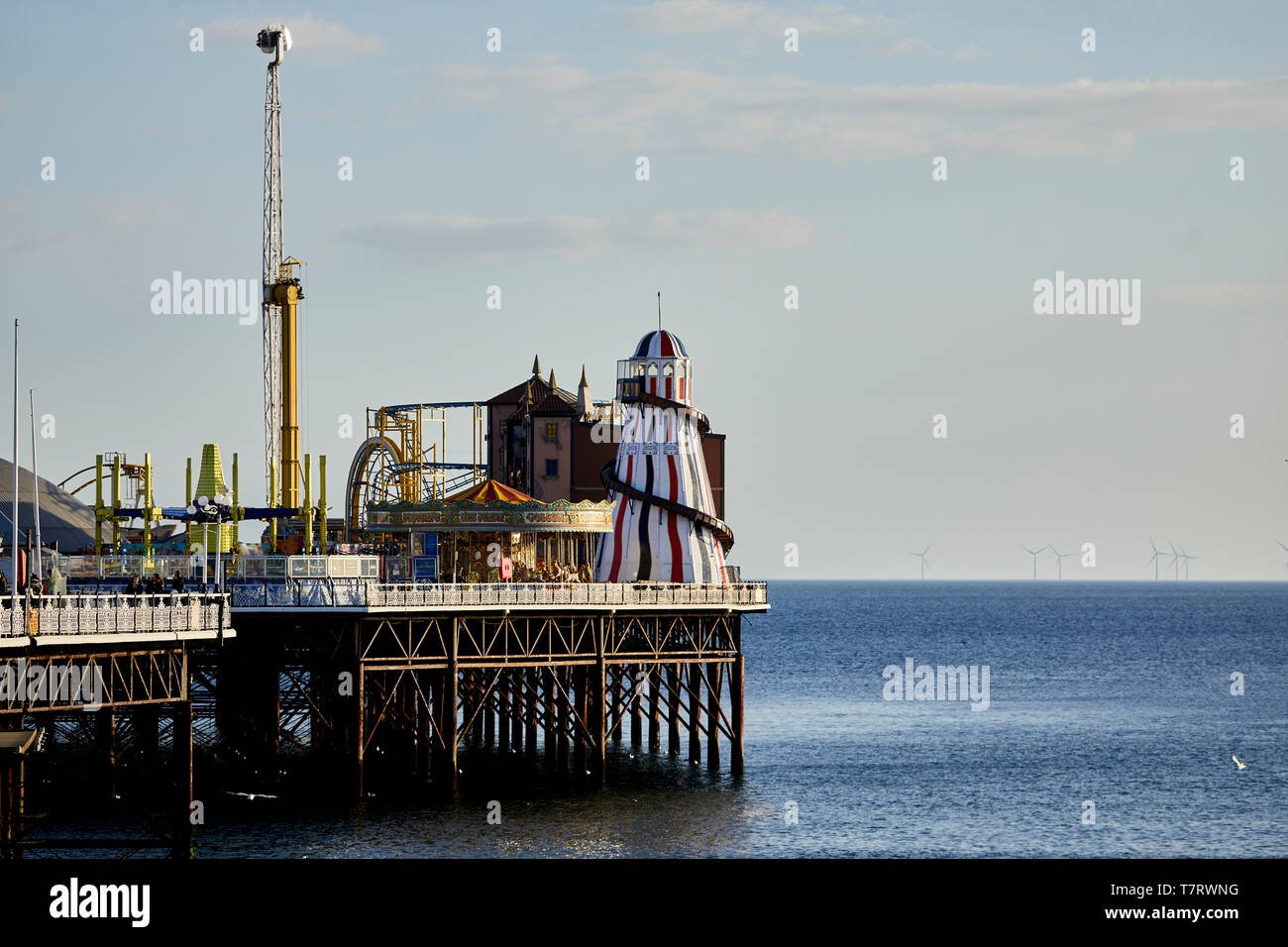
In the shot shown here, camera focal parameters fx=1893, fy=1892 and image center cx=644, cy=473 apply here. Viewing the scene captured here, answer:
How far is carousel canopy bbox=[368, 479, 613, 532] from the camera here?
7094 centimetres

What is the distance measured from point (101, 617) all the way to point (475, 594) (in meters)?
18.2

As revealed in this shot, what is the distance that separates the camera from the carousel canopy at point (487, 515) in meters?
70.9

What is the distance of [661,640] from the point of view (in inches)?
2714

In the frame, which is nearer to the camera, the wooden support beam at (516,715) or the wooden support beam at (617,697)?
the wooden support beam at (617,697)

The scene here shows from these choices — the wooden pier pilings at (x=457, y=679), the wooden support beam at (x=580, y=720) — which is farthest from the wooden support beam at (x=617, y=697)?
the wooden support beam at (x=580, y=720)

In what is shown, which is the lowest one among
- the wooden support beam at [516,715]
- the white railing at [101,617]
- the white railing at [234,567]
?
the wooden support beam at [516,715]

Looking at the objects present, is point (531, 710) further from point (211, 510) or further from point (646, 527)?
point (211, 510)

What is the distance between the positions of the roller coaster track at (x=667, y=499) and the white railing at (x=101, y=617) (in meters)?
24.9

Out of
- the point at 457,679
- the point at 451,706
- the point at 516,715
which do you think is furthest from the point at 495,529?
the point at 451,706

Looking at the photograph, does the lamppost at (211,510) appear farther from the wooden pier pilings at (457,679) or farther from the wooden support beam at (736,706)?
the wooden support beam at (736,706)

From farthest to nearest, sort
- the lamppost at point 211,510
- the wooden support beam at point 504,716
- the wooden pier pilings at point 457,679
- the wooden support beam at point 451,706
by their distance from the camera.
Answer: the wooden support beam at point 504,716 → the lamppost at point 211,510 → the wooden pier pilings at point 457,679 → the wooden support beam at point 451,706

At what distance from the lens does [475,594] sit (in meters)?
61.5
